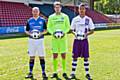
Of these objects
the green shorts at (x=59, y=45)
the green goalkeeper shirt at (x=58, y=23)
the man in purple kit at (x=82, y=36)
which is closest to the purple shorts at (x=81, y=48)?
the man in purple kit at (x=82, y=36)

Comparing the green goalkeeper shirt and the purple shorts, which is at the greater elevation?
the green goalkeeper shirt

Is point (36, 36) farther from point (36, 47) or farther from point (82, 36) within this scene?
point (82, 36)

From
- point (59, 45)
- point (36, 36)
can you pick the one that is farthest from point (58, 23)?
point (36, 36)

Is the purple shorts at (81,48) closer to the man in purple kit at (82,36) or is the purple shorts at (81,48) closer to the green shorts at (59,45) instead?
the man in purple kit at (82,36)

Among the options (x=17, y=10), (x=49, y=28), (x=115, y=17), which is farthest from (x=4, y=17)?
(x=115, y=17)

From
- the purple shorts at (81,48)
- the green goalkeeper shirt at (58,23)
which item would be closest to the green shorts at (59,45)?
the green goalkeeper shirt at (58,23)

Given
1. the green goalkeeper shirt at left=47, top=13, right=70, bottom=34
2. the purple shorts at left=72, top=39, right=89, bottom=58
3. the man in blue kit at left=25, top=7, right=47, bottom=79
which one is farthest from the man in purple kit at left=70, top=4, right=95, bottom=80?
the man in blue kit at left=25, top=7, right=47, bottom=79

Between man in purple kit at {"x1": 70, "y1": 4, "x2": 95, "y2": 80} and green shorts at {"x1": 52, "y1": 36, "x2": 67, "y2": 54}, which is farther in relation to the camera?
green shorts at {"x1": 52, "y1": 36, "x2": 67, "y2": 54}

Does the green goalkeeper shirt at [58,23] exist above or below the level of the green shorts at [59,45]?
above

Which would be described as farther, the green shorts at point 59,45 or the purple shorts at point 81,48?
the green shorts at point 59,45

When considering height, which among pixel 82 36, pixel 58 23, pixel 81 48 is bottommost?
pixel 81 48

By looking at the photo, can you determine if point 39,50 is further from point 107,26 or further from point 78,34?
point 107,26

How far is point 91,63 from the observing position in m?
13.2

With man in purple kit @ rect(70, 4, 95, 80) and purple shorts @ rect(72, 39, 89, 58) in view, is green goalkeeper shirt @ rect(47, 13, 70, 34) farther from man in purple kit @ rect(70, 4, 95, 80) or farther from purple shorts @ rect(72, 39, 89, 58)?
purple shorts @ rect(72, 39, 89, 58)
